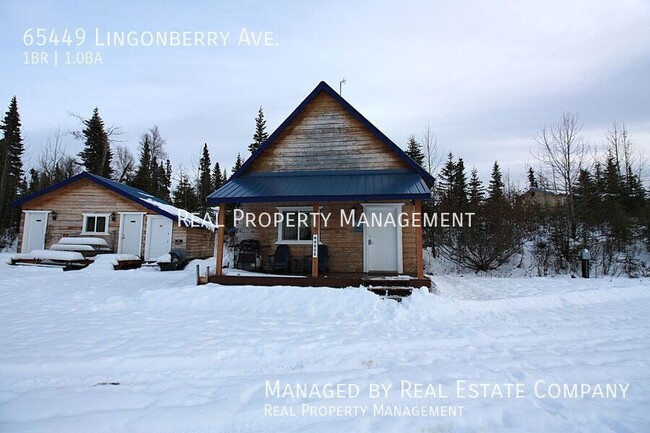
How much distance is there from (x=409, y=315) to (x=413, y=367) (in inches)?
108

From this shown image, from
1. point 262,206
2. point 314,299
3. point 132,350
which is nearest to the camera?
point 132,350

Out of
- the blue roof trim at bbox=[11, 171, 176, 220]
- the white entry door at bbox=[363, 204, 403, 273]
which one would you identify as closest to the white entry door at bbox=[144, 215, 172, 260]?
the blue roof trim at bbox=[11, 171, 176, 220]

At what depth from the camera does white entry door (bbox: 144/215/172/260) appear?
649 inches

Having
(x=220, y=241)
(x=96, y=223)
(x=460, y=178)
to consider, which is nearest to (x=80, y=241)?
(x=96, y=223)

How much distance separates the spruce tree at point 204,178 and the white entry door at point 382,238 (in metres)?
28.3

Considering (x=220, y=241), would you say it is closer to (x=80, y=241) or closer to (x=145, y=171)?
(x=80, y=241)

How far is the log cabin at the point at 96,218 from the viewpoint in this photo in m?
16.4

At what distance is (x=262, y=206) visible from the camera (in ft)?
37.4

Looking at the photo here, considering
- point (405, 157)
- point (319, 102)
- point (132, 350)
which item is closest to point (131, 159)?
point (319, 102)

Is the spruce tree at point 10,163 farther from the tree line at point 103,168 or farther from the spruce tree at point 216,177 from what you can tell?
the spruce tree at point 216,177

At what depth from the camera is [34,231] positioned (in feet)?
53.9

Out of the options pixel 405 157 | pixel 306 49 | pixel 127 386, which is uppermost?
pixel 306 49

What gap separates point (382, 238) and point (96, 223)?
15.0 metres

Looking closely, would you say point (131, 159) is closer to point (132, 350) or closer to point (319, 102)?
point (319, 102)
